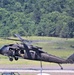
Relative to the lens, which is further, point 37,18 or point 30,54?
point 37,18

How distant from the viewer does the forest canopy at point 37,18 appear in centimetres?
10400

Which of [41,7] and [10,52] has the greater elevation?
[10,52]

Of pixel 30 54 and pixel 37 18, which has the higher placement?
pixel 30 54

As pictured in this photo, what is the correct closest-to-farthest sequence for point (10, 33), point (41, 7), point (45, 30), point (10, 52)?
point (10, 52), point (10, 33), point (45, 30), point (41, 7)

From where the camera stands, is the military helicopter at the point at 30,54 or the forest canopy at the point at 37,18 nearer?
the military helicopter at the point at 30,54

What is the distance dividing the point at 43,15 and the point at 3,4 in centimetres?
1354

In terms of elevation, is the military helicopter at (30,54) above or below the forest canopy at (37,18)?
above

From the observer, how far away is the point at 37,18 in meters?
118

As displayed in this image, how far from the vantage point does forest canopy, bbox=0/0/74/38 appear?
341 feet

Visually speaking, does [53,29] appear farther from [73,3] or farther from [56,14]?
[73,3]

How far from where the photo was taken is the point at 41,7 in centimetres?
12450

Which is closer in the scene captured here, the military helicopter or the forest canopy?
the military helicopter

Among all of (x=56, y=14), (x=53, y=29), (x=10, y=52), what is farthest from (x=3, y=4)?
(x=10, y=52)

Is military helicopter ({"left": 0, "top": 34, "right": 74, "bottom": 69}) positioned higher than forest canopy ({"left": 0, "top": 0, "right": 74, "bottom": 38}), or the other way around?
military helicopter ({"left": 0, "top": 34, "right": 74, "bottom": 69})
